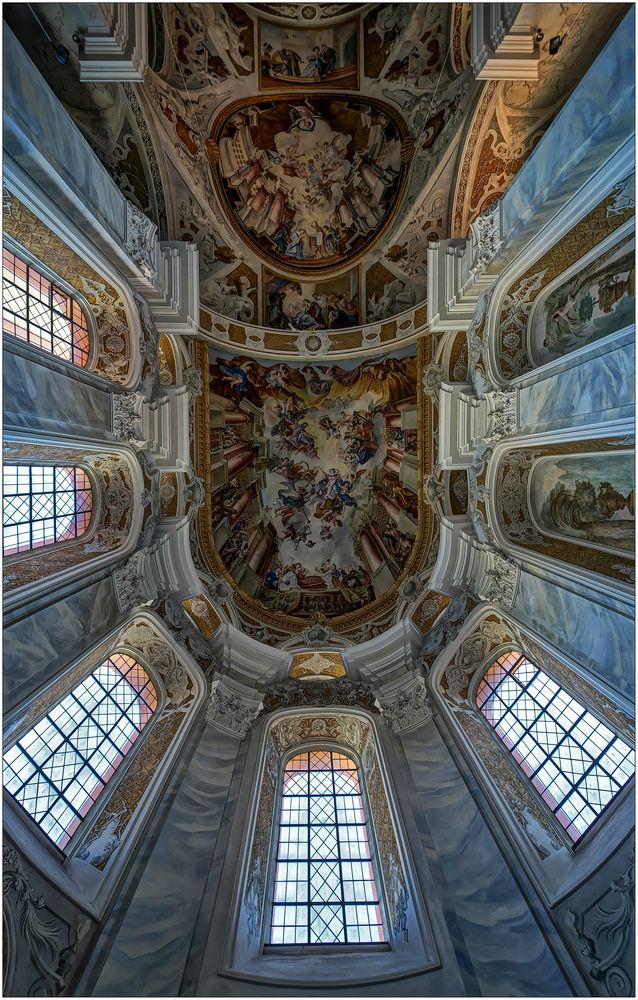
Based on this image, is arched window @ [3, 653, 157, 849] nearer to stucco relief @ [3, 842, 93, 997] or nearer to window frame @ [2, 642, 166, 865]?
window frame @ [2, 642, 166, 865]

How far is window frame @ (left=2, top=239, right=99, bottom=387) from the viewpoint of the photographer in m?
7.04

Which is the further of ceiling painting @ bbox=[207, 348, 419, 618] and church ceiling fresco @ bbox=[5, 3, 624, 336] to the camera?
ceiling painting @ bbox=[207, 348, 419, 618]

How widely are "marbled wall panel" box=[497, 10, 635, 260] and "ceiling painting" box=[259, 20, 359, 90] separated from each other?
5.50m

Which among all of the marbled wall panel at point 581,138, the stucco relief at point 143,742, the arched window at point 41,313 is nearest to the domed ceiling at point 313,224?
the marbled wall panel at point 581,138

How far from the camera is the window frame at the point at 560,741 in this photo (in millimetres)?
7852

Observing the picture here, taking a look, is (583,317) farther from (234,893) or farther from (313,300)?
(234,893)

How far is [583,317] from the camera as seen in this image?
893cm

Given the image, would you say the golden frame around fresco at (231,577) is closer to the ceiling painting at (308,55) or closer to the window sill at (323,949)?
the ceiling painting at (308,55)

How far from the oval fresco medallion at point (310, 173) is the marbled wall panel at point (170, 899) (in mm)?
13320

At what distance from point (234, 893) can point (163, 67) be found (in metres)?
15.8

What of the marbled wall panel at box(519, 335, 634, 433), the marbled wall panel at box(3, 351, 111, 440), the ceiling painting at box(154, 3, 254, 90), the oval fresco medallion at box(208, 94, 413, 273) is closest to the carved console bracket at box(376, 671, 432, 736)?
the marbled wall panel at box(519, 335, 634, 433)

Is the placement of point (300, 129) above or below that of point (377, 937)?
above

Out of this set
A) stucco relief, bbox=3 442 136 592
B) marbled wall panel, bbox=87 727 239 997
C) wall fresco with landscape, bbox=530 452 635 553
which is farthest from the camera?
wall fresco with landscape, bbox=530 452 635 553

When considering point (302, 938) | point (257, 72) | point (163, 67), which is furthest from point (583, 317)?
point (302, 938)
